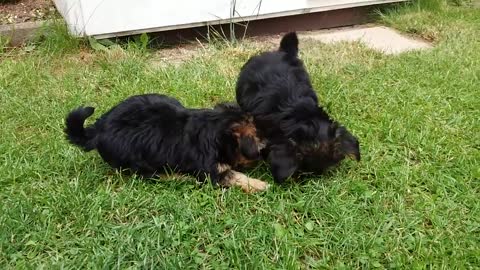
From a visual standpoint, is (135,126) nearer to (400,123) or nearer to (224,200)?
(224,200)

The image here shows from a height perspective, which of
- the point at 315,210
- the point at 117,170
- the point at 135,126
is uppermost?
the point at 135,126

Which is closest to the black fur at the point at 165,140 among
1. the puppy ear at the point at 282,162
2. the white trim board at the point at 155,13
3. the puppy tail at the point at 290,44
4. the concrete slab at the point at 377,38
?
the puppy ear at the point at 282,162

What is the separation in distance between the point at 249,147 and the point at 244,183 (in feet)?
0.84

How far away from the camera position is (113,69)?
4.81 m

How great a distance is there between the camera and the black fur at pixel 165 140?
3.04 m

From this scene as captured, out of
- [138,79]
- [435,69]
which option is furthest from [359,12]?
[138,79]

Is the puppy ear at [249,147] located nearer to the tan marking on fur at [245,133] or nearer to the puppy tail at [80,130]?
the tan marking on fur at [245,133]

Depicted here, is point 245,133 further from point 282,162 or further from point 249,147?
point 282,162

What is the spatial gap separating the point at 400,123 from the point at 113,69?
2.70 metres

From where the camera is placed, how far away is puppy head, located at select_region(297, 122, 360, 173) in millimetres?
2994

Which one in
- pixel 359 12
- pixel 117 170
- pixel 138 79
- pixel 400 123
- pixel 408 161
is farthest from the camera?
pixel 359 12

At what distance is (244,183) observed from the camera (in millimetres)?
3076

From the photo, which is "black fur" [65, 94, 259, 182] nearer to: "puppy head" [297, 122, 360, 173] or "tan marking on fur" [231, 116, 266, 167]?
"tan marking on fur" [231, 116, 266, 167]

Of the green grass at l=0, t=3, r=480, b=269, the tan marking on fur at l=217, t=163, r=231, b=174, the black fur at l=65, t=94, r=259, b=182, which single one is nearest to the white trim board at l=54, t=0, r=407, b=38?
the green grass at l=0, t=3, r=480, b=269
